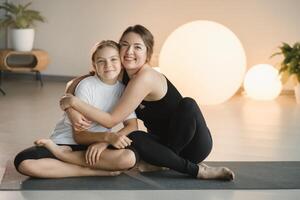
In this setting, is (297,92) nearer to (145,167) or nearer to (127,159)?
(145,167)

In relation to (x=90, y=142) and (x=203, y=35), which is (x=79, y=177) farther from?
(x=203, y=35)

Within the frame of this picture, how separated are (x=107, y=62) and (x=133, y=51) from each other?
0.13 meters

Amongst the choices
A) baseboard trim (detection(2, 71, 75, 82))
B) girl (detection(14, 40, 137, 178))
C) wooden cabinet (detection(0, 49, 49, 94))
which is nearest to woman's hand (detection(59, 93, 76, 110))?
girl (detection(14, 40, 137, 178))

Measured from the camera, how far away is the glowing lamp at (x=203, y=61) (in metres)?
4.83

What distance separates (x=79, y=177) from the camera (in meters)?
2.88

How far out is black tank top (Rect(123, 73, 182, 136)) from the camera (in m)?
2.88

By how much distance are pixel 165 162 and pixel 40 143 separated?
593 millimetres

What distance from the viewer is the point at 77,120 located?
276cm

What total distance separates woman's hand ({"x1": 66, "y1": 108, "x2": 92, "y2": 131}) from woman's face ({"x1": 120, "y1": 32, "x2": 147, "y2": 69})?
326 millimetres

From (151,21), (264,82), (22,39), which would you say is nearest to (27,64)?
(22,39)

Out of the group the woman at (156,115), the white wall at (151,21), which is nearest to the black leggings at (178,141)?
the woman at (156,115)

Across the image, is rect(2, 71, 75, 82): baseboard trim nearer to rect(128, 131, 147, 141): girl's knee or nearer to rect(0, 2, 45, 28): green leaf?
rect(0, 2, 45, 28): green leaf

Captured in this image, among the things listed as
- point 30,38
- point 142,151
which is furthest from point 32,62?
point 142,151

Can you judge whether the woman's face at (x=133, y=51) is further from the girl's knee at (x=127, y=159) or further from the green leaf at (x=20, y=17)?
the green leaf at (x=20, y=17)
